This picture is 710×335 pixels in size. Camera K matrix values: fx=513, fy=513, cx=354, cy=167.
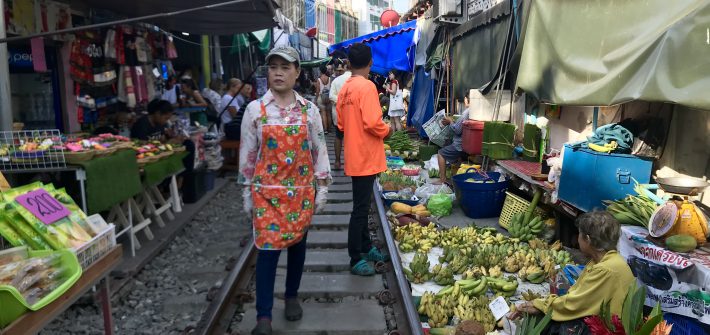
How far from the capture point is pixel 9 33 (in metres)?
6.38

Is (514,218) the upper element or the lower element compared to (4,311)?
lower

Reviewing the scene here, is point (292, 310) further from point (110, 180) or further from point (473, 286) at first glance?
point (110, 180)

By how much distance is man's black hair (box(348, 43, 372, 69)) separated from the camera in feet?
15.4

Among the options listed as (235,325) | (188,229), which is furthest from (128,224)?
(235,325)

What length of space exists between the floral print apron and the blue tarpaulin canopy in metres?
13.8

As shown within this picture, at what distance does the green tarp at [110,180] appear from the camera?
5.06 metres

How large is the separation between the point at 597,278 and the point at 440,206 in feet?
15.3

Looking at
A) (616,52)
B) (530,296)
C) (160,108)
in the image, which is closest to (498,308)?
(530,296)

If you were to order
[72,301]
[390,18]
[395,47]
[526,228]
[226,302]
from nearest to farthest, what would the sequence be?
[72,301] < [226,302] < [526,228] < [395,47] < [390,18]

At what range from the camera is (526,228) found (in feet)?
22.0

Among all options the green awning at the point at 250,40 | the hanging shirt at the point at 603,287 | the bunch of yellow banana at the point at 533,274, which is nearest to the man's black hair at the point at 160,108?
the bunch of yellow banana at the point at 533,274

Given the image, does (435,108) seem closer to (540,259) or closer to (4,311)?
(540,259)

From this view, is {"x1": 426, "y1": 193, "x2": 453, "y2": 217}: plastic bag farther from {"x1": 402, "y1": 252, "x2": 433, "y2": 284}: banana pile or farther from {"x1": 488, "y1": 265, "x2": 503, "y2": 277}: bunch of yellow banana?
{"x1": 402, "y1": 252, "x2": 433, "y2": 284}: banana pile

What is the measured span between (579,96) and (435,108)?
8843 millimetres
